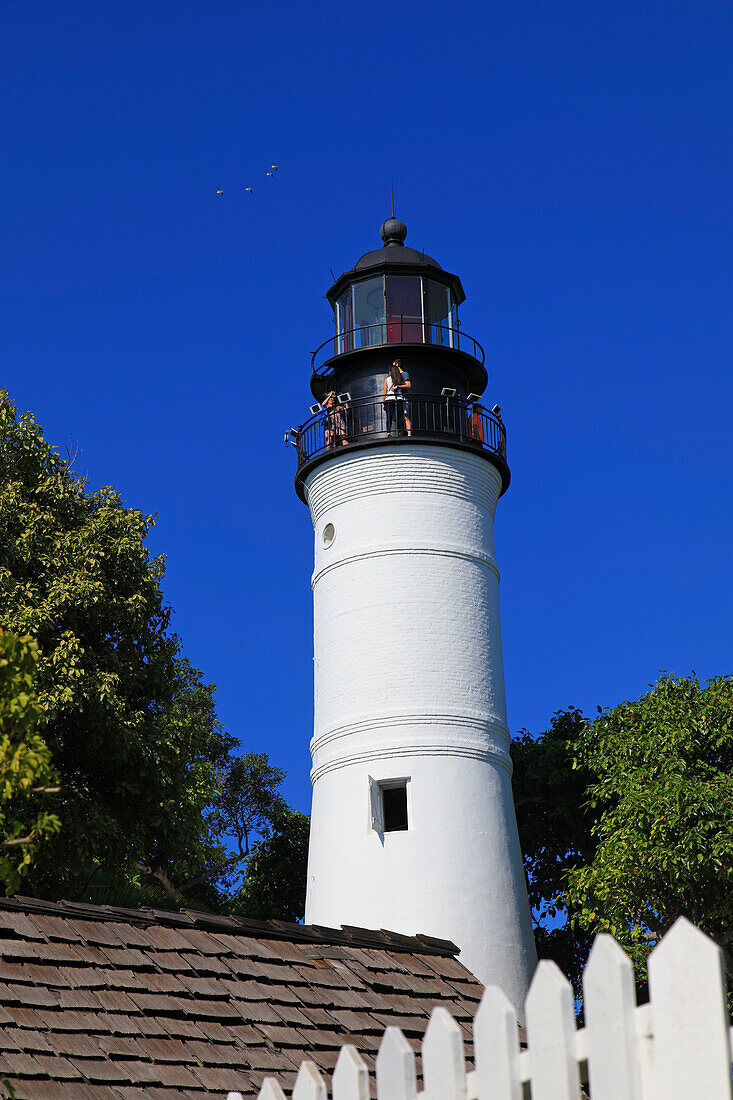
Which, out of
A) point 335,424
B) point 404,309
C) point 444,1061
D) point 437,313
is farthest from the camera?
point 437,313

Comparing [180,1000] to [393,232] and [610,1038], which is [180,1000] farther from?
[393,232]

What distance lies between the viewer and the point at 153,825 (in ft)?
75.9

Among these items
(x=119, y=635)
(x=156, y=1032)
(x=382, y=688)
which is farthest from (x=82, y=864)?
(x=156, y=1032)

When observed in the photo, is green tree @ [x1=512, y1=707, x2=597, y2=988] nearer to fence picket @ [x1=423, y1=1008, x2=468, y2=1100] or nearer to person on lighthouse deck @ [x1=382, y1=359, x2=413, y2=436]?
person on lighthouse deck @ [x1=382, y1=359, x2=413, y2=436]

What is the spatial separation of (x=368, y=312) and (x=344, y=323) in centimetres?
54

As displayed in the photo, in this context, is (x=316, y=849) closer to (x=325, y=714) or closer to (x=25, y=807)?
(x=325, y=714)

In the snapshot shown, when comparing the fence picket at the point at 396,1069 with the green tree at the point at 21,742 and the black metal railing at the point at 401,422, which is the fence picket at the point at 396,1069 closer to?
the green tree at the point at 21,742

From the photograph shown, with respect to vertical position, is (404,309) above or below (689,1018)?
above

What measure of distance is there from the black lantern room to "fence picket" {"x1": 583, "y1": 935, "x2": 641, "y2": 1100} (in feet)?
68.0

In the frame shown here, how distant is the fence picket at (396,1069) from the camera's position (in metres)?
4.67

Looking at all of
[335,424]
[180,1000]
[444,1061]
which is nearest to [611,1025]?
[444,1061]

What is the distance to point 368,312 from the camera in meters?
26.7

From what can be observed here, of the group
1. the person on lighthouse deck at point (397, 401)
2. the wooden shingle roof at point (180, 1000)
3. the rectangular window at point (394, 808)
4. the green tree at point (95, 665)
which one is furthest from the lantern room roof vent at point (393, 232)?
the wooden shingle roof at point (180, 1000)

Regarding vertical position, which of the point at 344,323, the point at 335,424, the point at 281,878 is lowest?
the point at 281,878
